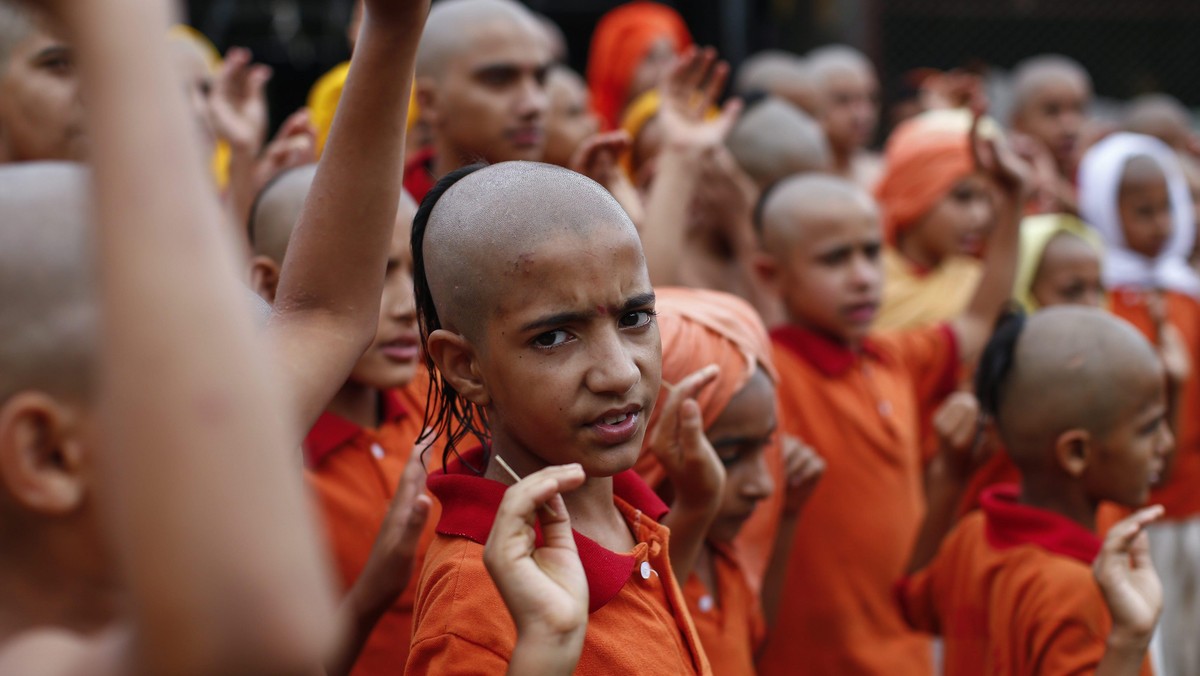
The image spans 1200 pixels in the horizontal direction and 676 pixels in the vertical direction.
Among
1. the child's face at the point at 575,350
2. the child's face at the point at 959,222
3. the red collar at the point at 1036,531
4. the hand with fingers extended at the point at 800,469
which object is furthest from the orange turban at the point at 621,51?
the child's face at the point at 575,350

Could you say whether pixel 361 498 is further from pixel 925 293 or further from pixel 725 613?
pixel 925 293

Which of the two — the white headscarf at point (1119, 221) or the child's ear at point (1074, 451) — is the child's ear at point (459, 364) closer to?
the child's ear at point (1074, 451)

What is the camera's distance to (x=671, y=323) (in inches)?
101

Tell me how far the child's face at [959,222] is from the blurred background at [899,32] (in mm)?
2975

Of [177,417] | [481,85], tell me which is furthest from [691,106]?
[177,417]

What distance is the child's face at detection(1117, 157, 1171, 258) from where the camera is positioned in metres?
5.18

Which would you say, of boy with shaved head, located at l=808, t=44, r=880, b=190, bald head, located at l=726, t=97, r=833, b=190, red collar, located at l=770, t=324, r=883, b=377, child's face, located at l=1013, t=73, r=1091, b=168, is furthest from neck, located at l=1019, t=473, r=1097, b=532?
child's face, located at l=1013, t=73, r=1091, b=168

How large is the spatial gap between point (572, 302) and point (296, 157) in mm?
1933

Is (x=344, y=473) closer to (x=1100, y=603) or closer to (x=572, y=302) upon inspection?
(x=572, y=302)

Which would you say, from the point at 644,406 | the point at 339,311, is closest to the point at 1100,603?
the point at 644,406

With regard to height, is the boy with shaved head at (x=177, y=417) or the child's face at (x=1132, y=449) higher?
the boy with shaved head at (x=177, y=417)

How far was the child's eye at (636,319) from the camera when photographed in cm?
181

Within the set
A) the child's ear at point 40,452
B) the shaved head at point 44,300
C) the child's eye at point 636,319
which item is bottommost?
the child's eye at point 636,319

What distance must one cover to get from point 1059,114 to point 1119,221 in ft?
5.72
